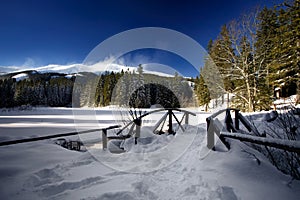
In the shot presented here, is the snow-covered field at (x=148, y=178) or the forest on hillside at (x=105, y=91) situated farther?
the forest on hillside at (x=105, y=91)

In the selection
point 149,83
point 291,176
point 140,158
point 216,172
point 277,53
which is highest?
point 277,53

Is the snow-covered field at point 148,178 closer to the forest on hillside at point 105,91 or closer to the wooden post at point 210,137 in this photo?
the wooden post at point 210,137

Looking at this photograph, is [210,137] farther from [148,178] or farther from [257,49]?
[257,49]

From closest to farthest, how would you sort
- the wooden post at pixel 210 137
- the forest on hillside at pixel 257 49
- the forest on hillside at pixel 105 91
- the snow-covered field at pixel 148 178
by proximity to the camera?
the snow-covered field at pixel 148 178 → the wooden post at pixel 210 137 → the forest on hillside at pixel 105 91 → the forest on hillside at pixel 257 49

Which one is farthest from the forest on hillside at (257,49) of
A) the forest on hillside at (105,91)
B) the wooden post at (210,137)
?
the wooden post at (210,137)

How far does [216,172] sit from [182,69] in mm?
6239

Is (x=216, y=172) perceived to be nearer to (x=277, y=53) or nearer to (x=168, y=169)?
(x=168, y=169)

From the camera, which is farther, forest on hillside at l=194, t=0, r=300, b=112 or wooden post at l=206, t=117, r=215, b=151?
forest on hillside at l=194, t=0, r=300, b=112

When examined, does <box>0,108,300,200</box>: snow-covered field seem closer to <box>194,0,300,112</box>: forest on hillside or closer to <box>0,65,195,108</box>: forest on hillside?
<box>0,65,195,108</box>: forest on hillside

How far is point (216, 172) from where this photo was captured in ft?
9.46

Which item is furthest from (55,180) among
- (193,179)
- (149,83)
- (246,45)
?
(246,45)

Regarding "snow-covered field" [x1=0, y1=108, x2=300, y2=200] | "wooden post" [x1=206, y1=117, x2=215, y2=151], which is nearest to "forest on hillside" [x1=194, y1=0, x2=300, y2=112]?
"wooden post" [x1=206, y1=117, x2=215, y2=151]

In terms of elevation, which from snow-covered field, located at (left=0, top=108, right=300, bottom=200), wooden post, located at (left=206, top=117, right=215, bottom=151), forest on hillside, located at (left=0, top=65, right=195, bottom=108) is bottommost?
snow-covered field, located at (left=0, top=108, right=300, bottom=200)

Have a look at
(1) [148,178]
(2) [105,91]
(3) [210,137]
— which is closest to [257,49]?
(3) [210,137]
